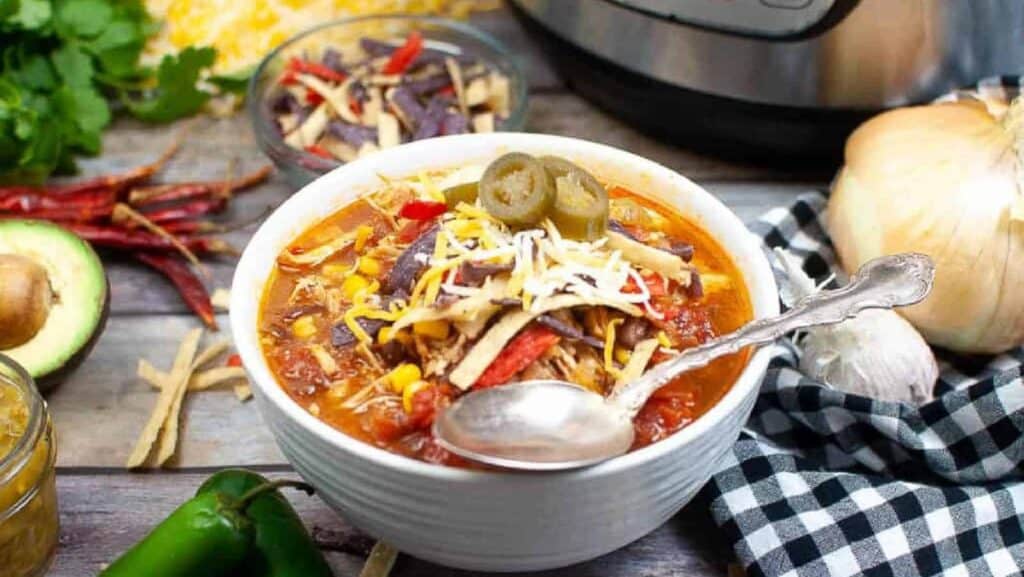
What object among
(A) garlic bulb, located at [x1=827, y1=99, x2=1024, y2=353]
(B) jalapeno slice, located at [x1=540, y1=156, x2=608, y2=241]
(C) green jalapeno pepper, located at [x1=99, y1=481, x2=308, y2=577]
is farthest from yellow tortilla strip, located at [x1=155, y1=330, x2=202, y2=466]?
(A) garlic bulb, located at [x1=827, y1=99, x2=1024, y2=353]

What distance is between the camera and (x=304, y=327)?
5.28 feet

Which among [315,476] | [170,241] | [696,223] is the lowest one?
[170,241]

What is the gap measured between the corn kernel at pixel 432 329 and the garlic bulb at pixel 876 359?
0.62m

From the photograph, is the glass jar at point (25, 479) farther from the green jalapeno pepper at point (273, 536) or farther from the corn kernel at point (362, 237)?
the corn kernel at point (362, 237)

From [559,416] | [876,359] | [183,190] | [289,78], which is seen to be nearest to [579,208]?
[559,416]

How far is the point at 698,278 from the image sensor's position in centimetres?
164

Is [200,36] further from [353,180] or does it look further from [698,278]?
[698,278]

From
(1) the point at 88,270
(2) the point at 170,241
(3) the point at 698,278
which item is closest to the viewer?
(3) the point at 698,278

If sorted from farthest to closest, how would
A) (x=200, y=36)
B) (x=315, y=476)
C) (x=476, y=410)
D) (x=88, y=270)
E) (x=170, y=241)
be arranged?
(x=200, y=36), (x=170, y=241), (x=88, y=270), (x=315, y=476), (x=476, y=410)

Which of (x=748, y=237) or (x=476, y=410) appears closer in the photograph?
(x=476, y=410)

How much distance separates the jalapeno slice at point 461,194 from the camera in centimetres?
169

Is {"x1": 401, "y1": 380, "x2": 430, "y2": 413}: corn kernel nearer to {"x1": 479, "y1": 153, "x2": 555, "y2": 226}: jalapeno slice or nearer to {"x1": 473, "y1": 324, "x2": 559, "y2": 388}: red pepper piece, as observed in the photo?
{"x1": 473, "y1": 324, "x2": 559, "y2": 388}: red pepper piece

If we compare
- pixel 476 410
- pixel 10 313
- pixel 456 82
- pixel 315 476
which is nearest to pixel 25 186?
pixel 10 313

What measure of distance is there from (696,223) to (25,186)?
4.23 ft
